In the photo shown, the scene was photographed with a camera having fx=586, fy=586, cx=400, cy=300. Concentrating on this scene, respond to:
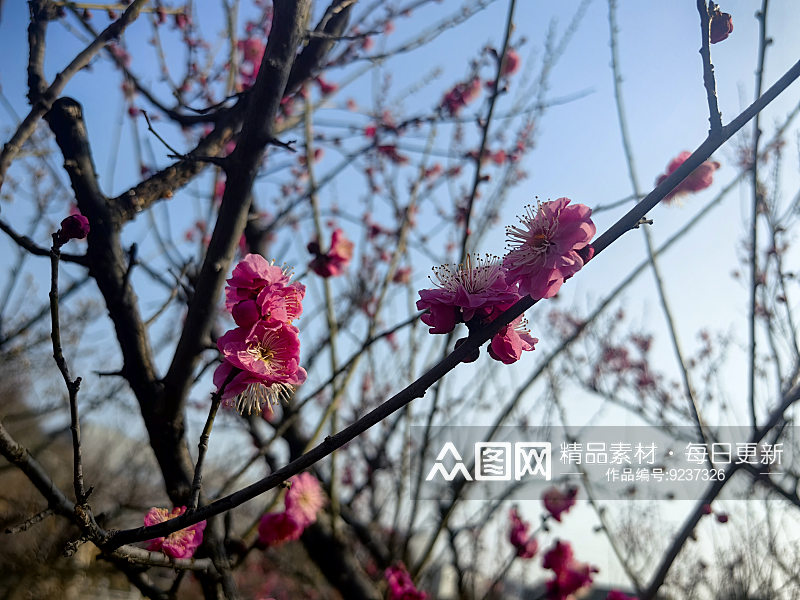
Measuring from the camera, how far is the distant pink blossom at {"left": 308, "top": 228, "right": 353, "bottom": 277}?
2.49 metres

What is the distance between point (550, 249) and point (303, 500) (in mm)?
1644

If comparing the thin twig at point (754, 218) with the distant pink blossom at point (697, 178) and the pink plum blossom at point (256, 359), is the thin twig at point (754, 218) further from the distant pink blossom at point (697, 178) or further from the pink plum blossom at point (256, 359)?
the pink plum blossom at point (256, 359)

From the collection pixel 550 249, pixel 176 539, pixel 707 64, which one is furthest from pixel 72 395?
pixel 707 64

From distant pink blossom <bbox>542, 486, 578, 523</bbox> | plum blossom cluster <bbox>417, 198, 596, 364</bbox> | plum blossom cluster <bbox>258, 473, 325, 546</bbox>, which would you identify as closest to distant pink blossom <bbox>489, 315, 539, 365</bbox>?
plum blossom cluster <bbox>417, 198, 596, 364</bbox>

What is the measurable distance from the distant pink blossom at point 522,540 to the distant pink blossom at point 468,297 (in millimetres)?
2227

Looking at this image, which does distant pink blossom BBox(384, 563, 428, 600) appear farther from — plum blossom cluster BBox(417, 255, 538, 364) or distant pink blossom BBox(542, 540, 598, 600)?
plum blossom cluster BBox(417, 255, 538, 364)

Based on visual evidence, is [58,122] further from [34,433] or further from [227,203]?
[34,433]

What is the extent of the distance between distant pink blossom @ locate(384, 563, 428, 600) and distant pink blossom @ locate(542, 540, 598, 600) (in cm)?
69

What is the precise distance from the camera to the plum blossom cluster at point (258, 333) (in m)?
1.06

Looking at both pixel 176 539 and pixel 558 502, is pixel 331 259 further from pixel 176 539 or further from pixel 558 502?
pixel 558 502

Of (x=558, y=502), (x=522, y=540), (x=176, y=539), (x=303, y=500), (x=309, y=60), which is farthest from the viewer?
(x=522, y=540)

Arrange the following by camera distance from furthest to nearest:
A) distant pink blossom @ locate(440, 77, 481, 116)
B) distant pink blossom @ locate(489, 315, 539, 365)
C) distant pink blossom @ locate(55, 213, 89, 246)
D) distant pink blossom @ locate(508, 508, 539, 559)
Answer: distant pink blossom @ locate(440, 77, 481, 116)
distant pink blossom @ locate(508, 508, 539, 559)
distant pink blossom @ locate(55, 213, 89, 246)
distant pink blossom @ locate(489, 315, 539, 365)

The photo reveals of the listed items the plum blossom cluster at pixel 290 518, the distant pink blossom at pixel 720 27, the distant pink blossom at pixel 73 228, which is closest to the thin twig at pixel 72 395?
the distant pink blossom at pixel 73 228

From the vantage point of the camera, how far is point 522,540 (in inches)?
117
